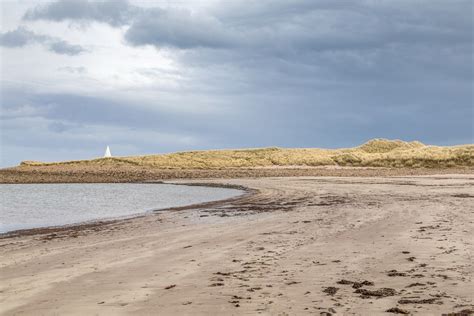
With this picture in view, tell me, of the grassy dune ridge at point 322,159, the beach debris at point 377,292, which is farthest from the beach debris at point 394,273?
the grassy dune ridge at point 322,159

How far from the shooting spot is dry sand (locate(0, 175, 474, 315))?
7051 millimetres

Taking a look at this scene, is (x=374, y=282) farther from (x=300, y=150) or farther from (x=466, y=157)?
(x=300, y=150)

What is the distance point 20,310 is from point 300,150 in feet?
308

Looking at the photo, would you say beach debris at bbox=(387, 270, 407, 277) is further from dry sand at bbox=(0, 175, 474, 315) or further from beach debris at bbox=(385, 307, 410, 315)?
beach debris at bbox=(385, 307, 410, 315)

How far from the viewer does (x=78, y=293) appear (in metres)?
7.91

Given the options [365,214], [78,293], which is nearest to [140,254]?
[78,293]

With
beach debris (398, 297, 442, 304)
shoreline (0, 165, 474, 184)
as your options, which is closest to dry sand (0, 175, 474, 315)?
beach debris (398, 297, 442, 304)

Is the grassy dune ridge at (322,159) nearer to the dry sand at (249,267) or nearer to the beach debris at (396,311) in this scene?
the dry sand at (249,267)

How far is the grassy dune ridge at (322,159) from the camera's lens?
217 ft

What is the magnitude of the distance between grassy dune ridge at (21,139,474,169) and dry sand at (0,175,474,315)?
5124 centimetres

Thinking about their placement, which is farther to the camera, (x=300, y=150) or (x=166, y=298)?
(x=300, y=150)

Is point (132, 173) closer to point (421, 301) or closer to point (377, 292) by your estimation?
point (377, 292)

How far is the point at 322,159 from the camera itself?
247ft

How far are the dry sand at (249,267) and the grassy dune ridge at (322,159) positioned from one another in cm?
5124
